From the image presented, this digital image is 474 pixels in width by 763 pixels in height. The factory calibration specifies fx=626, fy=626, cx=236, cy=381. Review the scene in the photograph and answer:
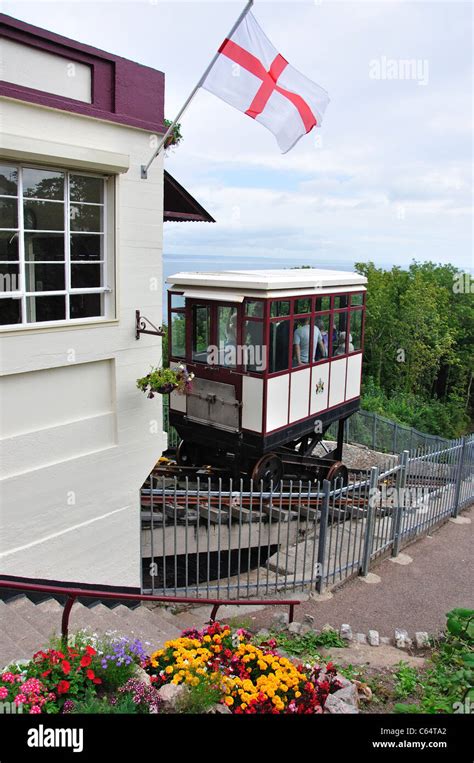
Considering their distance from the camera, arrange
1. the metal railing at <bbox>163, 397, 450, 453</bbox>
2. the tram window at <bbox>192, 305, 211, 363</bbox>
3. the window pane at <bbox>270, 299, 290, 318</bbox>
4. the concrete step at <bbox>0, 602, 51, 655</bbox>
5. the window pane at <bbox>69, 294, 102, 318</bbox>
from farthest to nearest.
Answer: the metal railing at <bbox>163, 397, 450, 453</bbox> < the tram window at <bbox>192, 305, 211, 363</bbox> < the window pane at <bbox>270, 299, 290, 318</bbox> < the window pane at <bbox>69, 294, 102, 318</bbox> < the concrete step at <bbox>0, 602, 51, 655</bbox>

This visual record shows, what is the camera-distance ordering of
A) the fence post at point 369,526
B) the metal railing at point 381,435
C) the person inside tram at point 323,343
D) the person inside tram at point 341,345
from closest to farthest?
the fence post at point 369,526 < the person inside tram at point 323,343 < the person inside tram at point 341,345 < the metal railing at point 381,435

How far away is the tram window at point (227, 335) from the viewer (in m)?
10.4

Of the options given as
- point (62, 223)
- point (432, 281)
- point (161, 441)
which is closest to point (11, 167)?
point (62, 223)

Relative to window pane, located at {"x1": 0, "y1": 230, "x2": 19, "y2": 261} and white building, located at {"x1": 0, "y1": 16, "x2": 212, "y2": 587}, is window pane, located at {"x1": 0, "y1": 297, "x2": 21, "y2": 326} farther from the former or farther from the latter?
window pane, located at {"x1": 0, "y1": 230, "x2": 19, "y2": 261}

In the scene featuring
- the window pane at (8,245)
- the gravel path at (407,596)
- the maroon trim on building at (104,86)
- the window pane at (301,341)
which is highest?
the maroon trim on building at (104,86)

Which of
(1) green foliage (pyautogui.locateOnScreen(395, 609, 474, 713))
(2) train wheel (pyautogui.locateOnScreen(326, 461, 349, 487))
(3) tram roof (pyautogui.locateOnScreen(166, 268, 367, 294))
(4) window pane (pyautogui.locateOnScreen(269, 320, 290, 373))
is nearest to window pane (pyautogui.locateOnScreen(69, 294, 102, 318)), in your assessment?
(3) tram roof (pyautogui.locateOnScreen(166, 268, 367, 294))

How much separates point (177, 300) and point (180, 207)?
1778 millimetres

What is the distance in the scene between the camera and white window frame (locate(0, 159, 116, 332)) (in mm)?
6688

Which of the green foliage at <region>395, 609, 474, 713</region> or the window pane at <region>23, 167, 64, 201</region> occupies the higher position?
the window pane at <region>23, 167, 64, 201</region>

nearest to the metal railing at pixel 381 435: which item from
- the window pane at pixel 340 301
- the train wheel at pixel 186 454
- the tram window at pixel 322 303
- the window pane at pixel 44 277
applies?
→ the window pane at pixel 340 301

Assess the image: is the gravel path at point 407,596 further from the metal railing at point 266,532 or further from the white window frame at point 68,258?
the white window frame at point 68,258

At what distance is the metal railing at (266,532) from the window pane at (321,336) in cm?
243

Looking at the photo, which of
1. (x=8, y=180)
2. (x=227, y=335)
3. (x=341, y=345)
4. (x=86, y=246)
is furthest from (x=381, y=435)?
(x=8, y=180)

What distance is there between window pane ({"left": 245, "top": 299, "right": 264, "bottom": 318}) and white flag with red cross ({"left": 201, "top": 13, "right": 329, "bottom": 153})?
2551mm
